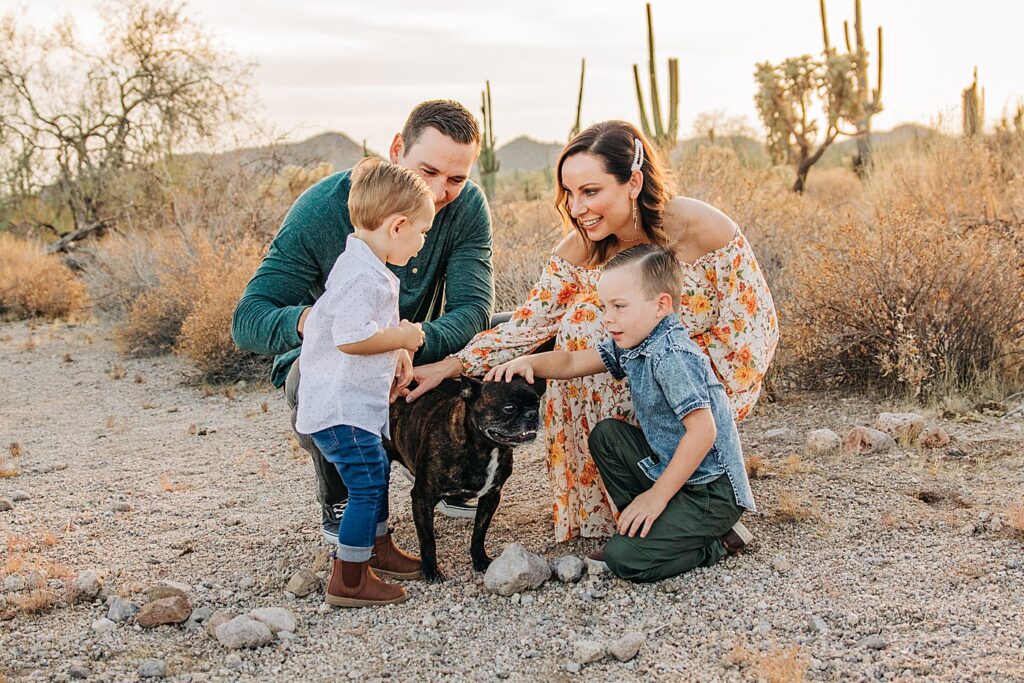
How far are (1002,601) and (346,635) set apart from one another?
7.16 feet

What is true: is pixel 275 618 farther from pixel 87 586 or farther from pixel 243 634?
pixel 87 586

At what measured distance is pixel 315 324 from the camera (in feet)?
11.5

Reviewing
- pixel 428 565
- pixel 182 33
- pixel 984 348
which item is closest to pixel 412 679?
pixel 428 565

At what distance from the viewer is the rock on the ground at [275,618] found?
135 inches

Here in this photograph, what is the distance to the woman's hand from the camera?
12.8 ft

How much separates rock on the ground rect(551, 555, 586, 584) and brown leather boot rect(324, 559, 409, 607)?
58 centimetres

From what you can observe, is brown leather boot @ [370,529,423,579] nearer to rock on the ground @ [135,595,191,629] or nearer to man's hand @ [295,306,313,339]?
rock on the ground @ [135,595,191,629]

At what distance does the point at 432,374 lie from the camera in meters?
3.96

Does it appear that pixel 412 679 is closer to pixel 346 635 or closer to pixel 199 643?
pixel 346 635

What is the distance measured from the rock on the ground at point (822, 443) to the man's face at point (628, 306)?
1.82 metres

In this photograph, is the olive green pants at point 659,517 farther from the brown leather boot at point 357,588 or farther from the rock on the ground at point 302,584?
the rock on the ground at point 302,584

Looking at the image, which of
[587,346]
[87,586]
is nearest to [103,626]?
[87,586]

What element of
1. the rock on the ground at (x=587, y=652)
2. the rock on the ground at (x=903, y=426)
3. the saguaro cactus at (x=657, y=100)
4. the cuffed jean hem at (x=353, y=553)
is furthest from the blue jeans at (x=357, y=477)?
the saguaro cactus at (x=657, y=100)

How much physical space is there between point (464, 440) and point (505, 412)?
0.25 meters
